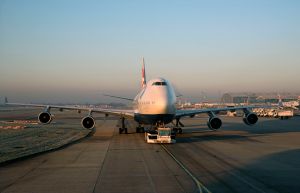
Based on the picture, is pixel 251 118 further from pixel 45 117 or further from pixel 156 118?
pixel 45 117

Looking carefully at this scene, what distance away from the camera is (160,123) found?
30.1 metres

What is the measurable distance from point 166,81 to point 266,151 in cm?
1110

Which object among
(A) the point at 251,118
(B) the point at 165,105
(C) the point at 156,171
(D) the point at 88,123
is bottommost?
(C) the point at 156,171

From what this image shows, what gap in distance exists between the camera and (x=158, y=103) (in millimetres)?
28062

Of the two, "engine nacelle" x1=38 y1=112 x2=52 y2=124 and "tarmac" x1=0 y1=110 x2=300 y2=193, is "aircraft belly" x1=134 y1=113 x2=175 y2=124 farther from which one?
"engine nacelle" x1=38 y1=112 x2=52 y2=124

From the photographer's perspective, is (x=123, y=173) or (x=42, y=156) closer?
(x=123, y=173)

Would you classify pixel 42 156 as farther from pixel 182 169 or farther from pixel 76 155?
pixel 182 169

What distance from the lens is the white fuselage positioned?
28.1 meters

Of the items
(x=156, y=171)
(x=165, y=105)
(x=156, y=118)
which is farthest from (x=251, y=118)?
(x=156, y=171)

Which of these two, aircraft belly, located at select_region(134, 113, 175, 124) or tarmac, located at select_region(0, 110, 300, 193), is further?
aircraft belly, located at select_region(134, 113, 175, 124)

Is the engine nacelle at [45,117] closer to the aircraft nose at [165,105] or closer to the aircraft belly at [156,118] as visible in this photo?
the aircraft belly at [156,118]

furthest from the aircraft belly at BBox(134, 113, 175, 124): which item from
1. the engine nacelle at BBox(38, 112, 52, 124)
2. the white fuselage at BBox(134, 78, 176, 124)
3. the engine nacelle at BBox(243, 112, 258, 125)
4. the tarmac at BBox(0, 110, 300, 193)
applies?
the engine nacelle at BBox(38, 112, 52, 124)

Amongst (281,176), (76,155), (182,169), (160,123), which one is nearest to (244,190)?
(281,176)

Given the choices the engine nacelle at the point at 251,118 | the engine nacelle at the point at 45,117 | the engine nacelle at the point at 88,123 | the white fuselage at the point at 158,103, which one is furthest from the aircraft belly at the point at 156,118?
the engine nacelle at the point at 45,117
